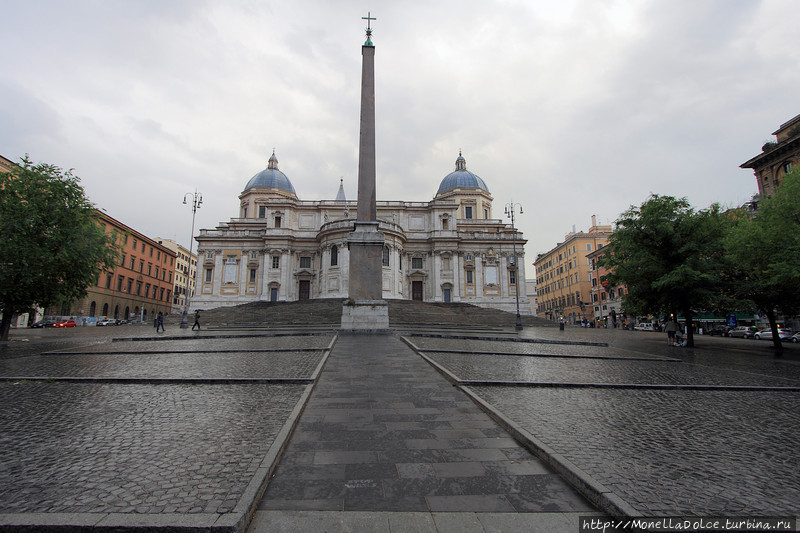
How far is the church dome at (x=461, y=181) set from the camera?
60.6 m

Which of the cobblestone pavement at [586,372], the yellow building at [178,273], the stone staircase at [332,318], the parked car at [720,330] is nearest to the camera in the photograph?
the cobblestone pavement at [586,372]

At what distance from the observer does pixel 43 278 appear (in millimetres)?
17656

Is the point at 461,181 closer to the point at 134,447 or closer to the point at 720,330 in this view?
the point at 720,330

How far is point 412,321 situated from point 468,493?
27445mm

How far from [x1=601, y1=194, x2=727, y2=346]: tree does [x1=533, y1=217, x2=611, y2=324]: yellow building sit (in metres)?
36.6

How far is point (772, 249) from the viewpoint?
15.9m

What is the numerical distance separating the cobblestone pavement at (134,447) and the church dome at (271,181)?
56420mm

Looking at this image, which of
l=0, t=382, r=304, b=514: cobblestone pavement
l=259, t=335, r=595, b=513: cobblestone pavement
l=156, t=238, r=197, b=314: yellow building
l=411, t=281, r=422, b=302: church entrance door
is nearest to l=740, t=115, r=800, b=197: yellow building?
l=411, t=281, r=422, b=302: church entrance door

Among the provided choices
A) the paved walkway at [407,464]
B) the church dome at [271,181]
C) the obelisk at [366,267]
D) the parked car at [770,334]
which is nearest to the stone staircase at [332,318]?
the obelisk at [366,267]

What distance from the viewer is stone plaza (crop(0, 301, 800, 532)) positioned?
108 inches

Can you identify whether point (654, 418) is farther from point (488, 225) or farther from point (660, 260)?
point (488, 225)

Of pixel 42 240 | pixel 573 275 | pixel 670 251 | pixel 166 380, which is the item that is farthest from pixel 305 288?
pixel 166 380

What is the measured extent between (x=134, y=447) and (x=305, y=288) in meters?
47.1

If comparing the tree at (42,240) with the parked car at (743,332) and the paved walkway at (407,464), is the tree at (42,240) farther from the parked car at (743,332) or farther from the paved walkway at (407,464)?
the parked car at (743,332)
